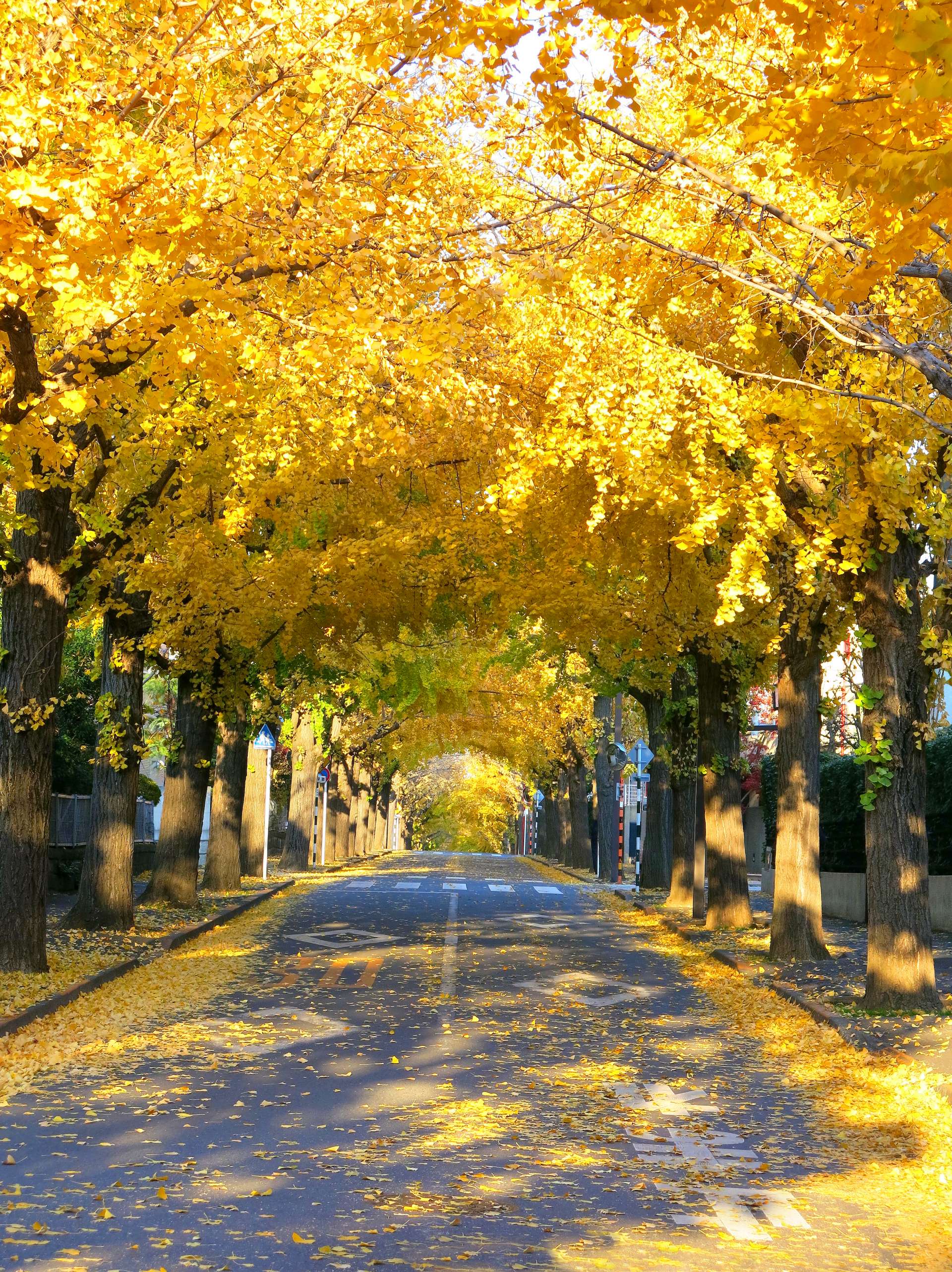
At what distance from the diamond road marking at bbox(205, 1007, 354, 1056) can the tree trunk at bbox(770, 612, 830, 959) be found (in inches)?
263

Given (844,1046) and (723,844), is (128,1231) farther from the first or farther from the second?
(723,844)

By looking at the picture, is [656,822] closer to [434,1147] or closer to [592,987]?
[592,987]

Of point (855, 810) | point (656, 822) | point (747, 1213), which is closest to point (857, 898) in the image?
point (855, 810)

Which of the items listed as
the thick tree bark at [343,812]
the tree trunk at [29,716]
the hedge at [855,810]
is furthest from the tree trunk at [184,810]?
the thick tree bark at [343,812]

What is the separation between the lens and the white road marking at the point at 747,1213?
6.33 m

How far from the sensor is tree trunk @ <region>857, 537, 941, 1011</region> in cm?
1315

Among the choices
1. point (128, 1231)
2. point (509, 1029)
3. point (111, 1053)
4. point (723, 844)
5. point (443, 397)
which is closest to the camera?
point (128, 1231)

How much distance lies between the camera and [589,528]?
14969 mm

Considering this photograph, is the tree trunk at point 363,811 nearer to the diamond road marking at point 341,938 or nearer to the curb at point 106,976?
the curb at point 106,976

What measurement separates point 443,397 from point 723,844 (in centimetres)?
1091

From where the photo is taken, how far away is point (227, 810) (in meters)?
30.6

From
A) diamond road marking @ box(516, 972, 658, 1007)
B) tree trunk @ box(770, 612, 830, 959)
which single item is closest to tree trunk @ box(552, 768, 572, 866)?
tree trunk @ box(770, 612, 830, 959)

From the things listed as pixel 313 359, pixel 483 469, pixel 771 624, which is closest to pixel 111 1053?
pixel 313 359

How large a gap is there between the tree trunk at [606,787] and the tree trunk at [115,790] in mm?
20739
